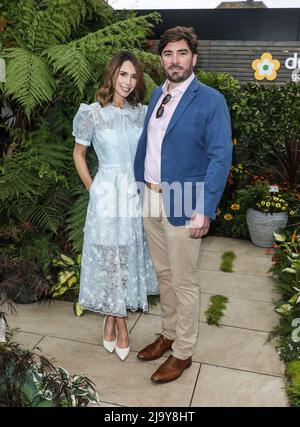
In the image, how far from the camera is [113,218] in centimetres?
244

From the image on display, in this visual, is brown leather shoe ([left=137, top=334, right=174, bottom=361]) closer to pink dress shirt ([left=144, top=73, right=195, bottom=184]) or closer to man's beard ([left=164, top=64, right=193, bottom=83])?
pink dress shirt ([left=144, top=73, right=195, bottom=184])

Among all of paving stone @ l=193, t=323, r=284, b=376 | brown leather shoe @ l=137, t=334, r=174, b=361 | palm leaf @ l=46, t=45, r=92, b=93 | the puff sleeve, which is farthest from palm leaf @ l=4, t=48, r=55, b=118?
paving stone @ l=193, t=323, r=284, b=376

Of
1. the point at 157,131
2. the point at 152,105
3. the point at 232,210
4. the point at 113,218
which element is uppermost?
the point at 152,105

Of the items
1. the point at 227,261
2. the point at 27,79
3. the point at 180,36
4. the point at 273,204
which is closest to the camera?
the point at 180,36

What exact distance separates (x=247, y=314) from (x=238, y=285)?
55cm

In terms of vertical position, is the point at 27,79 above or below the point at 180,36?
below

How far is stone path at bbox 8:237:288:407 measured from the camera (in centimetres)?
237

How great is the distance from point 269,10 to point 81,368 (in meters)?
4.80

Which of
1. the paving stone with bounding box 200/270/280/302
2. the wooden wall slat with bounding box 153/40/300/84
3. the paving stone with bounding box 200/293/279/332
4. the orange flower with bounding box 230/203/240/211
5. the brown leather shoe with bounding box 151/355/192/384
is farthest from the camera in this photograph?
the wooden wall slat with bounding box 153/40/300/84

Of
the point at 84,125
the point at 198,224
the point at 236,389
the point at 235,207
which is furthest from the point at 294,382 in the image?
the point at 235,207

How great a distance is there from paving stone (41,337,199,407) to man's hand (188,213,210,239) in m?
0.97

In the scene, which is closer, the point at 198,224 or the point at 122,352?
the point at 198,224

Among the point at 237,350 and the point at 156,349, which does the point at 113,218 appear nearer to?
the point at 156,349
